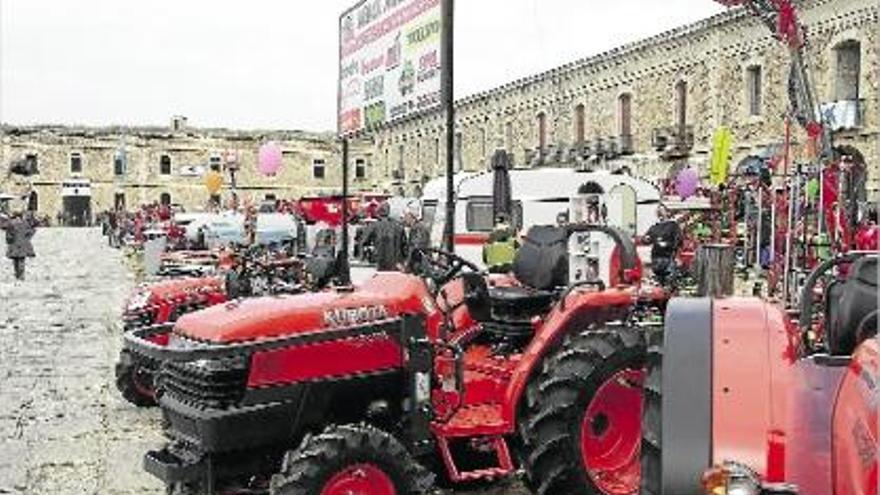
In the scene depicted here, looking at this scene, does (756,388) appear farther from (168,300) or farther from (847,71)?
(847,71)

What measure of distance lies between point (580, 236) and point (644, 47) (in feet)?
91.3

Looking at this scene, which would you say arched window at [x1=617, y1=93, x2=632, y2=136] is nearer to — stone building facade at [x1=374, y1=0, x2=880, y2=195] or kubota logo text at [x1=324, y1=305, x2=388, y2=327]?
stone building facade at [x1=374, y1=0, x2=880, y2=195]

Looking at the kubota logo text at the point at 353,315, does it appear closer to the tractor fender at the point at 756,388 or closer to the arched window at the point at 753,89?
the tractor fender at the point at 756,388

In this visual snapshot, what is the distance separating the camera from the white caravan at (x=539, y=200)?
18.2 m

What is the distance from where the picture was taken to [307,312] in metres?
5.13

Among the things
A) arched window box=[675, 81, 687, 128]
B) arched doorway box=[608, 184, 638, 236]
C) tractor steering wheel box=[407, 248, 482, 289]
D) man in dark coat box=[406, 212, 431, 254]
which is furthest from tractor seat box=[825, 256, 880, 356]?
arched window box=[675, 81, 687, 128]

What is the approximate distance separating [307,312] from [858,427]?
9.63 ft

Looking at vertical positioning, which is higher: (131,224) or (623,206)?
(623,206)

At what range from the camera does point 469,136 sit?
52.5 metres

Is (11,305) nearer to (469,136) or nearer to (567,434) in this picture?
(567,434)

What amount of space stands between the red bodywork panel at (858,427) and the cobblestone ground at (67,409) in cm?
335

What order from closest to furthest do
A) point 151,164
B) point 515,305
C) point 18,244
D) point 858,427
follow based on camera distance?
point 858,427 < point 515,305 < point 18,244 < point 151,164

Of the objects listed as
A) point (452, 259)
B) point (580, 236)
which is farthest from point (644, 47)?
point (452, 259)

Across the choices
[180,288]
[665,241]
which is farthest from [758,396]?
[665,241]
